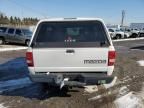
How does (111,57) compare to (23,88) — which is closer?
(111,57)

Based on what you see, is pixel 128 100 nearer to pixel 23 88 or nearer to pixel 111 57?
pixel 111 57

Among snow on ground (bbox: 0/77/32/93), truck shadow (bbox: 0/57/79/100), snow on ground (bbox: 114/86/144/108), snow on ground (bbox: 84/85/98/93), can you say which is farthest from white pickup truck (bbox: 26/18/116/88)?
snow on ground (bbox: 0/77/32/93)

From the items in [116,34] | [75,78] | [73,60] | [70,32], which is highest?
[70,32]

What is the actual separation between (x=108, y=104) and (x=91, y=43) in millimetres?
1483

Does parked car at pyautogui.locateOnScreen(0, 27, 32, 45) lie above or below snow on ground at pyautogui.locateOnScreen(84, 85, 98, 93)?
below

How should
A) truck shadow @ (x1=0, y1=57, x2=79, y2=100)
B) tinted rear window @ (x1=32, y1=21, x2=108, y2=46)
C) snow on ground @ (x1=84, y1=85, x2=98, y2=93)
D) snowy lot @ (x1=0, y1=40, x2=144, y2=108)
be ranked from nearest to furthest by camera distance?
snowy lot @ (x1=0, y1=40, x2=144, y2=108) < tinted rear window @ (x1=32, y1=21, x2=108, y2=46) < truck shadow @ (x1=0, y1=57, x2=79, y2=100) < snow on ground @ (x1=84, y1=85, x2=98, y2=93)

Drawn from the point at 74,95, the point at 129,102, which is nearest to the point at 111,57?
the point at 129,102

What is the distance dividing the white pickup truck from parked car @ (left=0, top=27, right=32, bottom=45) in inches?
779

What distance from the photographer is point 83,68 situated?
7043mm

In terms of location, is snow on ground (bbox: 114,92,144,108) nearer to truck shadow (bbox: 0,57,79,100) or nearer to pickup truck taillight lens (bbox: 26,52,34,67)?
truck shadow (bbox: 0,57,79,100)

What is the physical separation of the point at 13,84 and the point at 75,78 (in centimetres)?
303

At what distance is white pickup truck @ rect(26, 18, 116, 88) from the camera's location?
6.91 metres

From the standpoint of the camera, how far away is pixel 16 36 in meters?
27.2

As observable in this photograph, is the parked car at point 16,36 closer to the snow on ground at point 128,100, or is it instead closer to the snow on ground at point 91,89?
the snow on ground at point 91,89
